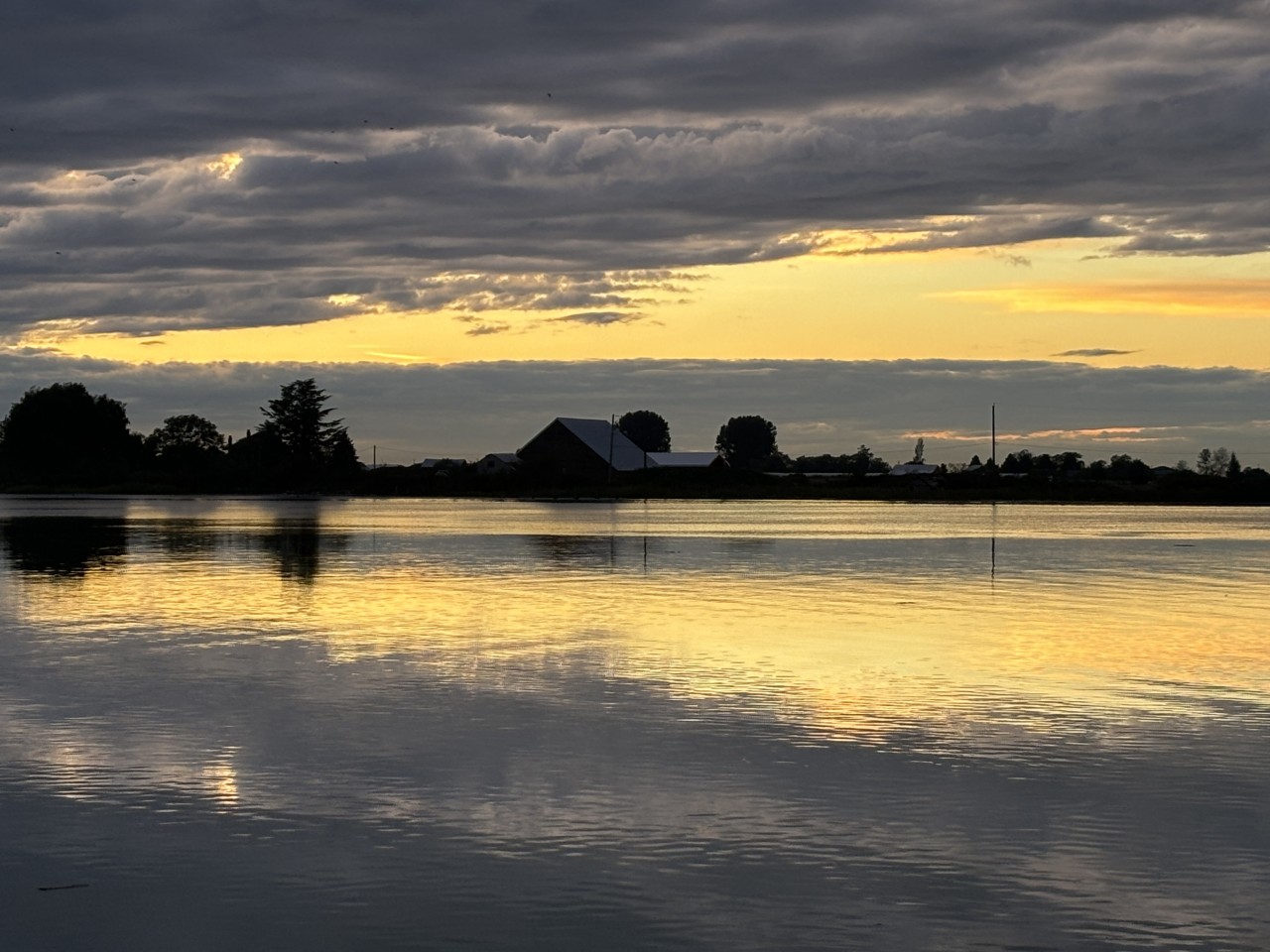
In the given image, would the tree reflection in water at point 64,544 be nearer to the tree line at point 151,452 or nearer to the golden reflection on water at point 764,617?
the golden reflection on water at point 764,617

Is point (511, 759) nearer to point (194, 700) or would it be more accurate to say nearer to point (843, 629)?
point (194, 700)

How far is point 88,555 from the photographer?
145 ft

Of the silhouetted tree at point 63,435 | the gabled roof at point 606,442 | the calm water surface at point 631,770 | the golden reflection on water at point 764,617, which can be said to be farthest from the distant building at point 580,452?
the calm water surface at point 631,770

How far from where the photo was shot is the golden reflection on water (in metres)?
19.5

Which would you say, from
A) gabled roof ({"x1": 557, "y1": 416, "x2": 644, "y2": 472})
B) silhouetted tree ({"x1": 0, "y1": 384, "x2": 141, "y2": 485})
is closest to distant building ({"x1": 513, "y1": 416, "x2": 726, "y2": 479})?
gabled roof ({"x1": 557, "y1": 416, "x2": 644, "y2": 472})

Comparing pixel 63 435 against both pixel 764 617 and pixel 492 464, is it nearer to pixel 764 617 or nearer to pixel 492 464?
pixel 492 464

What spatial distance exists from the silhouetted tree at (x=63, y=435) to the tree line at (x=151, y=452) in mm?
112

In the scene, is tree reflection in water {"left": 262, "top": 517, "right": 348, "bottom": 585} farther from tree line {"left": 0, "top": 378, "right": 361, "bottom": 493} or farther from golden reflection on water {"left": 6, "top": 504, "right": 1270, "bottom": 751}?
tree line {"left": 0, "top": 378, "right": 361, "bottom": 493}

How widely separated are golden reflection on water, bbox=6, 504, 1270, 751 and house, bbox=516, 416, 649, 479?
10923 centimetres

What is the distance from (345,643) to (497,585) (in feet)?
36.8

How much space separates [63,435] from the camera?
7333 inches

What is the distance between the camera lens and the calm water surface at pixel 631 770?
33.7 feet

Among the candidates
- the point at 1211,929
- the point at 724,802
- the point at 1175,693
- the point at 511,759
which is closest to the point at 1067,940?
the point at 1211,929

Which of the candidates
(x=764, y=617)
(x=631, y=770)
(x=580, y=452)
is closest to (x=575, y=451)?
(x=580, y=452)
